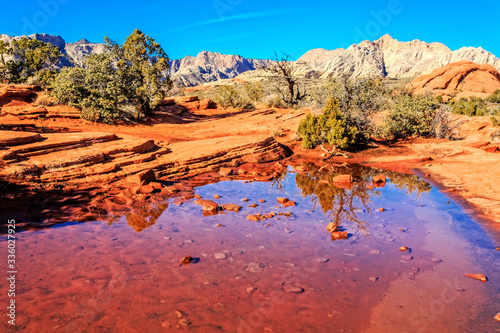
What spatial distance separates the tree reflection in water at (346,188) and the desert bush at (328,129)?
264 centimetres

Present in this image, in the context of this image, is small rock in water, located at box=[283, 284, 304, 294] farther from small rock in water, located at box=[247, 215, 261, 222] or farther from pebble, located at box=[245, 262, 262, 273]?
small rock in water, located at box=[247, 215, 261, 222]

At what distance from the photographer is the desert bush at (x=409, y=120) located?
17.7 meters

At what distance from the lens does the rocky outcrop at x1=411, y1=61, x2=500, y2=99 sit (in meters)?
44.1

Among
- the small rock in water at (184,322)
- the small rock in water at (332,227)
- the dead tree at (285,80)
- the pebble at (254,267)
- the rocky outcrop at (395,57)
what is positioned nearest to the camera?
the small rock in water at (184,322)

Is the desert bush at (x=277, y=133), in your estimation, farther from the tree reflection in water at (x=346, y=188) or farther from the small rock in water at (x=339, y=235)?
the small rock in water at (x=339, y=235)

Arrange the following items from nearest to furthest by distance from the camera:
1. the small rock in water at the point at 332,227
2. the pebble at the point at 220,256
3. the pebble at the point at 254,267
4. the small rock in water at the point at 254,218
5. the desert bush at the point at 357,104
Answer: the pebble at the point at 254,267
the pebble at the point at 220,256
the small rock in water at the point at 332,227
the small rock in water at the point at 254,218
the desert bush at the point at 357,104

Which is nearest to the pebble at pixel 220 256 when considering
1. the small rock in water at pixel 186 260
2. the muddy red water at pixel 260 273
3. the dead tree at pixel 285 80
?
the muddy red water at pixel 260 273

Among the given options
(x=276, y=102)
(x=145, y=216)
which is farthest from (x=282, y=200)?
(x=276, y=102)

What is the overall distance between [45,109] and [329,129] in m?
16.3

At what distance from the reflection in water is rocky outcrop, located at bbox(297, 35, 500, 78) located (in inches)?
3923

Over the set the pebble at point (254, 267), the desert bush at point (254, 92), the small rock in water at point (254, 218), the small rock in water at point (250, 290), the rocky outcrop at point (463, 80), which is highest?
the rocky outcrop at point (463, 80)

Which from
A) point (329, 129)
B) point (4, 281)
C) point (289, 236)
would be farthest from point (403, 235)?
point (329, 129)

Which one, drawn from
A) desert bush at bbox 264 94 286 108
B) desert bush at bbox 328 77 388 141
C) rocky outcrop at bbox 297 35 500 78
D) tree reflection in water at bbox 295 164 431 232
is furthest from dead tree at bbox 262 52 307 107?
rocky outcrop at bbox 297 35 500 78

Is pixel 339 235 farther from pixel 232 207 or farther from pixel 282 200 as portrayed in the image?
pixel 232 207
